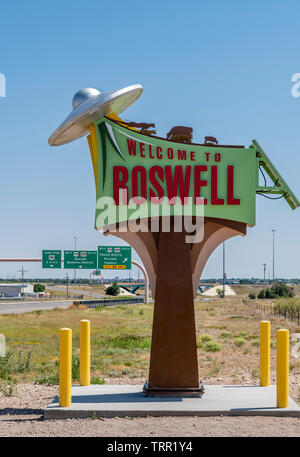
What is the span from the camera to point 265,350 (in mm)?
10641

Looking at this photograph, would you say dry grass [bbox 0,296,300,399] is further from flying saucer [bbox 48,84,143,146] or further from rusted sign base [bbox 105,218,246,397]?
flying saucer [bbox 48,84,143,146]

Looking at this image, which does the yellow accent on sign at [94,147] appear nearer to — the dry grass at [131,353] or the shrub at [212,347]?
the dry grass at [131,353]

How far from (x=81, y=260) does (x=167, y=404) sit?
39189 mm

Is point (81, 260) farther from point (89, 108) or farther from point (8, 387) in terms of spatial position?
point (89, 108)

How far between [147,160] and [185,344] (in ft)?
11.4

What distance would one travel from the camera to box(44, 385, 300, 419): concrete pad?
28.8 ft

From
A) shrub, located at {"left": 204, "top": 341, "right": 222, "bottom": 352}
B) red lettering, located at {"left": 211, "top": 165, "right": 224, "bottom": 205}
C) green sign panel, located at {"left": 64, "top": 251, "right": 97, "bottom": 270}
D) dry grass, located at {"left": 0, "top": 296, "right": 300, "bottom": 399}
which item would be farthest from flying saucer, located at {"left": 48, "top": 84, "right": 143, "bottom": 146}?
green sign panel, located at {"left": 64, "top": 251, "right": 97, "bottom": 270}

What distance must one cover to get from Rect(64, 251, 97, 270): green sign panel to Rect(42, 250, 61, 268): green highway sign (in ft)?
3.85

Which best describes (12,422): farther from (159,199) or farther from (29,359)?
(29,359)

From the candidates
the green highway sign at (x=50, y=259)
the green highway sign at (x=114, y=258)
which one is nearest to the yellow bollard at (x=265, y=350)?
the green highway sign at (x=50, y=259)

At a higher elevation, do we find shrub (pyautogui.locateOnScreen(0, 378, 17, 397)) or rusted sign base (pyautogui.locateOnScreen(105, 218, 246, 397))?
rusted sign base (pyautogui.locateOnScreen(105, 218, 246, 397))

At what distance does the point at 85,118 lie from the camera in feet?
32.0

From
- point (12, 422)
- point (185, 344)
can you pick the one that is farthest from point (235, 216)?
point (12, 422)

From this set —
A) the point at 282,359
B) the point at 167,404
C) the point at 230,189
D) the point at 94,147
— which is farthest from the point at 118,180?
the point at 282,359
